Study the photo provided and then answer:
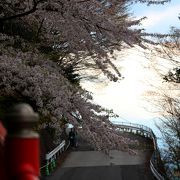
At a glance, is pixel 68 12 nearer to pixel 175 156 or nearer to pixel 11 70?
pixel 11 70

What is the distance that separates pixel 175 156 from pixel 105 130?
19476 mm

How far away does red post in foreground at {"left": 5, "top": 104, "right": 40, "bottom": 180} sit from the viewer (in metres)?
1.53

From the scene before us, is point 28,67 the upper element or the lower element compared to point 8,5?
lower

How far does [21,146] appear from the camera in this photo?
61.7 inches

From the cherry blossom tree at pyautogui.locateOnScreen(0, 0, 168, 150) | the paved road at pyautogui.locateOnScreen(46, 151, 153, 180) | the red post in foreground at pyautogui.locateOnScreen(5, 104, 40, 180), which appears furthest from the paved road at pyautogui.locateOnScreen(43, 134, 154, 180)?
the red post in foreground at pyautogui.locateOnScreen(5, 104, 40, 180)

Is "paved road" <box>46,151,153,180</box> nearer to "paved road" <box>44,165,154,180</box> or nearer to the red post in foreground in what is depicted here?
"paved road" <box>44,165,154,180</box>

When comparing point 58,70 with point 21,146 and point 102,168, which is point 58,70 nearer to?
point 21,146

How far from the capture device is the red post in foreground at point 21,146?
→ 1.53 metres

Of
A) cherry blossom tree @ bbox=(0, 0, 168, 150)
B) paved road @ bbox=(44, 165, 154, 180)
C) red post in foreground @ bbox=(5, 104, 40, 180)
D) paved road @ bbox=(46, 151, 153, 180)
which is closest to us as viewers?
red post in foreground @ bbox=(5, 104, 40, 180)

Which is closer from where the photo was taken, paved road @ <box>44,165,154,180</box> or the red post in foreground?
the red post in foreground

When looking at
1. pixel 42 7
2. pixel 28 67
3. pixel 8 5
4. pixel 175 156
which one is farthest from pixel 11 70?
pixel 175 156

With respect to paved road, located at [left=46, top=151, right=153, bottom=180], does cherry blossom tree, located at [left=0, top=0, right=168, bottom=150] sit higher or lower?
higher

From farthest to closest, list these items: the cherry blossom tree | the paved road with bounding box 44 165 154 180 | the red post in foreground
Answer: the paved road with bounding box 44 165 154 180, the cherry blossom tree, the red post in foreground

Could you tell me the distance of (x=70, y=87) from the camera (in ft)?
31.3
